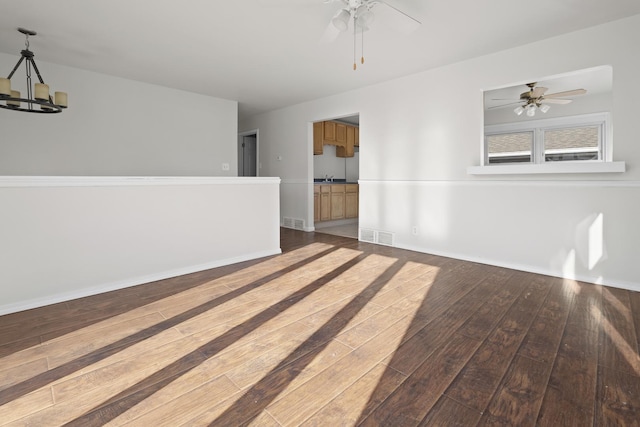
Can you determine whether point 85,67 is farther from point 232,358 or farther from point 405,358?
point 405,358

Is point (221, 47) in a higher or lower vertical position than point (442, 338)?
higher

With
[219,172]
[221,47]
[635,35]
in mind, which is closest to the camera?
[635,35]

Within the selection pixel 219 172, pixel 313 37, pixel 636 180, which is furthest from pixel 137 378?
pixel 219 172

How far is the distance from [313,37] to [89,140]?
3.34 meters

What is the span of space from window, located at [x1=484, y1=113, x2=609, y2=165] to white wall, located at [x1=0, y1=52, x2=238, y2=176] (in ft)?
17.8

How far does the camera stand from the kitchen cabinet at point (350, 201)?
725 centimetres

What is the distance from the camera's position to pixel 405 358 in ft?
5.78

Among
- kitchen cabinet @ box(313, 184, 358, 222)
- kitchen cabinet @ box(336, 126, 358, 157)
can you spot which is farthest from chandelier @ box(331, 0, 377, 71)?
kitchen cabinet @ box(336, 126, 358, 157)

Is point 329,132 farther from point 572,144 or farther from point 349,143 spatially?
point 572,144

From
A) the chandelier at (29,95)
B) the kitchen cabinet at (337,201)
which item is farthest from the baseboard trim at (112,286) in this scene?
the kitchen cabinet at (337,201)

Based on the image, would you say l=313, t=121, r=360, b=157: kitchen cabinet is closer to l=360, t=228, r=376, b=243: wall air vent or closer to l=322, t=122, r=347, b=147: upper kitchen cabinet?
l=322, t=122, r=347, b=147: upper kitchen cabinet

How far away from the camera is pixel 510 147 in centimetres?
649

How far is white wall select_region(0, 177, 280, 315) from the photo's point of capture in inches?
96.3

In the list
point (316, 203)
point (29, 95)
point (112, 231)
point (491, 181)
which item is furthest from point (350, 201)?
point (29, 95)
